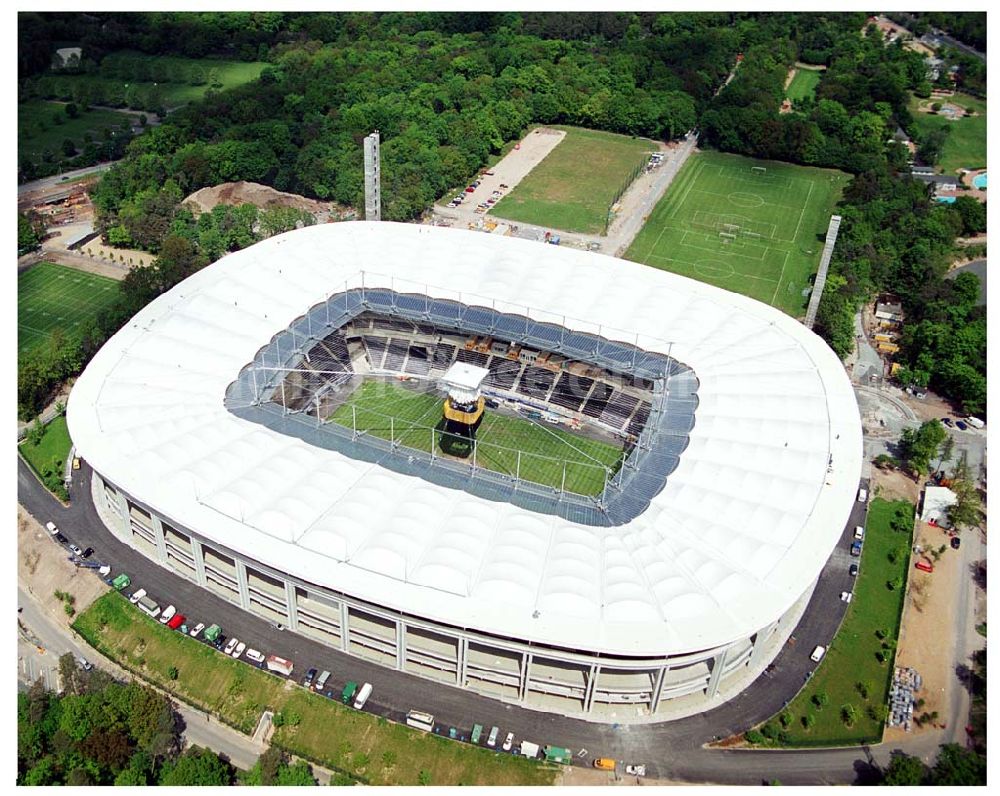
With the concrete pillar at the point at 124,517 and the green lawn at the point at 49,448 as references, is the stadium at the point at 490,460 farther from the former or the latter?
the green lawn at the point at 49,448

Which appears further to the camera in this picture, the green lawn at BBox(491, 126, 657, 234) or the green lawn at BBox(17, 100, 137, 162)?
the green lawn at BBox(17, 100, 137, 162)

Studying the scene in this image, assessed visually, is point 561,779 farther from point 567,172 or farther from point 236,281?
point 567,172

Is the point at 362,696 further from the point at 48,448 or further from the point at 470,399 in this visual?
the point at 48,448

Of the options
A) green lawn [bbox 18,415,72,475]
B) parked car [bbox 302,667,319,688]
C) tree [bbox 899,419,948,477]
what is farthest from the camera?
tree [bbox 899,419,948,477]

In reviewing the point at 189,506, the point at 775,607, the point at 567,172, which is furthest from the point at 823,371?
the point at 567,172

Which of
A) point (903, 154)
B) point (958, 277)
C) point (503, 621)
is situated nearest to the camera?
point (503, 621)

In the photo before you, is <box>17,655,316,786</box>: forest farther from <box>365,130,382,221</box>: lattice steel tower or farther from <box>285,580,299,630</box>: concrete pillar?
<box>365,130,382,221</box>: lattice steel tower

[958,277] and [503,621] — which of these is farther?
[958,277]

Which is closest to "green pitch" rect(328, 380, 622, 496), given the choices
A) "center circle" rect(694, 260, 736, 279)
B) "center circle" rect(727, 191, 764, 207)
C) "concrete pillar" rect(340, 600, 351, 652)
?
"concrete pillar" rect(340, 600, 351, 652)
